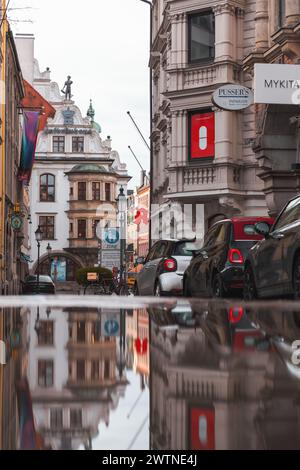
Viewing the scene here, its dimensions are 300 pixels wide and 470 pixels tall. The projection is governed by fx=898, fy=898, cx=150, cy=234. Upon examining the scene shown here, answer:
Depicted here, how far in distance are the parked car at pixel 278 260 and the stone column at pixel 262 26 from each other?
52.6ft

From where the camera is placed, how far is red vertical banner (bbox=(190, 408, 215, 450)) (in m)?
2.39

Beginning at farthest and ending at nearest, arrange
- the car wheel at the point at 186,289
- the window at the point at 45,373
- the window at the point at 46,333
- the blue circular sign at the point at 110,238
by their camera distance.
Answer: the blue circular sign at the point at 110,238
the car wheel at the point at 186,289
the window at the point at 46,333
the window at the point at 45,373

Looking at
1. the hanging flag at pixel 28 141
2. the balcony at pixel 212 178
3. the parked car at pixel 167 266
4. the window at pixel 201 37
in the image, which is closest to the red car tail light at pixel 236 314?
the parked car at pixel 167 266

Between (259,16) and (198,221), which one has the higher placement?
(259,16)

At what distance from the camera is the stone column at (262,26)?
2688cm

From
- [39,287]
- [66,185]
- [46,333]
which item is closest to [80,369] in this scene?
[46,333]

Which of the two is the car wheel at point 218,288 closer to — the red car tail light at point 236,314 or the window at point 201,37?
the red car tail light at point 236,314

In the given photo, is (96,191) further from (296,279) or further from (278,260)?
(296,279)

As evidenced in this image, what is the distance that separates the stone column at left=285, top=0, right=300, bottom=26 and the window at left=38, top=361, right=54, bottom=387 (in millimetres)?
20162

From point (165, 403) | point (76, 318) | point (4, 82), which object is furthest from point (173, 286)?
point (4, 82)

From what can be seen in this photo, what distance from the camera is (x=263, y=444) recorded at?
2377 millimetres

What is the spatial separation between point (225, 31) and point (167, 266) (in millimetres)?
18870
